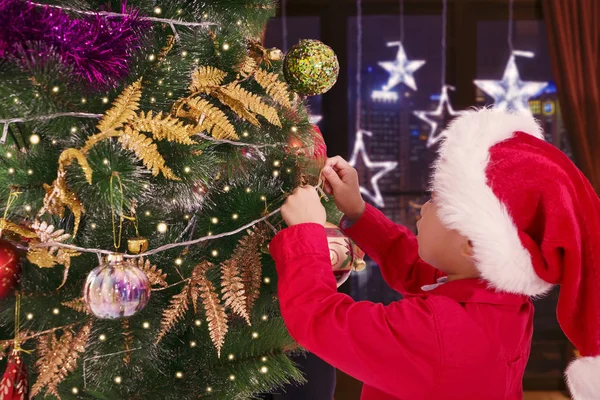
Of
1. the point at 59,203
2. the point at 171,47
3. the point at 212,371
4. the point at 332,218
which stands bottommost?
the point at 212,371

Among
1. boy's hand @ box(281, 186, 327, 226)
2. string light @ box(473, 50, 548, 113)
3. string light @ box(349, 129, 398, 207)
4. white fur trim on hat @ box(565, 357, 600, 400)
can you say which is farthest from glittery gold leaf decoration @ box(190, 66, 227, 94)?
string light @ box(473, 50, 548, 113)

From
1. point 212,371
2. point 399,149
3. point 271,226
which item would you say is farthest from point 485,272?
point 399,149

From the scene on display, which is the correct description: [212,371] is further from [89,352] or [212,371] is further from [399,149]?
[399,149]

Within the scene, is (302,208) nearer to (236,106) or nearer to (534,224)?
(236,106)

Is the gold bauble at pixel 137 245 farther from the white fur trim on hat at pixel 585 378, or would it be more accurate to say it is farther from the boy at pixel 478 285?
the white fur trim on hat at pixel 585 378

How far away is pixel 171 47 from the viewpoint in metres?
1.01

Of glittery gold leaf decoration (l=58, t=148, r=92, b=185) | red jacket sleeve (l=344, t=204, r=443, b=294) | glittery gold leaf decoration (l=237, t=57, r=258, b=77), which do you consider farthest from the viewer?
red jacket sleeve (l=344, t=204, r=443, b=294)

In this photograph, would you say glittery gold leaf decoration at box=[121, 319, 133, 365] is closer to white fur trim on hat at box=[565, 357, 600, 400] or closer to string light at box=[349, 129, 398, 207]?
white fur trim on hat at box=[565, 357, 600, 400]

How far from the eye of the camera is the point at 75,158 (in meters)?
0.85

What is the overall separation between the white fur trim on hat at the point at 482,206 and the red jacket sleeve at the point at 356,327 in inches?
5.8

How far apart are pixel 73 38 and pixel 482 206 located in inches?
28.2

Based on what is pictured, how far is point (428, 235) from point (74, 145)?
2.26 ft

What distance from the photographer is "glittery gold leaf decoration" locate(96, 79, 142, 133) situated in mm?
856

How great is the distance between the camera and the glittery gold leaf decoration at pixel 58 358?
0.92 m
